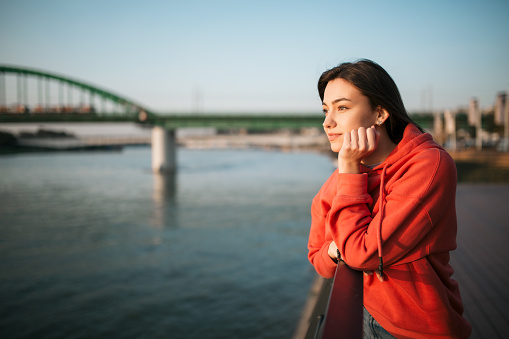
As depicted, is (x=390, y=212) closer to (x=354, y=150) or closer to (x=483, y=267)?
(x=354, y=150)

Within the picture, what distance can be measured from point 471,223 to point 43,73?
6749cm

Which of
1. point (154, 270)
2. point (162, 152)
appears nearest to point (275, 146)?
point (162, 152)

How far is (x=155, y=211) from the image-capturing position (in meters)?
23.5

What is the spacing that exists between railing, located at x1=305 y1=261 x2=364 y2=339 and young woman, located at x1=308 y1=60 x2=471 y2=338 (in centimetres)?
11

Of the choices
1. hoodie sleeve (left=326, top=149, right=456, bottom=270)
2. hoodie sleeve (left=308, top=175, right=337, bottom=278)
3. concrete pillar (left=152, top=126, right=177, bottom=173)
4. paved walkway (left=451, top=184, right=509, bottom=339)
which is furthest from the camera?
concrete pillar (left=152, top=126, right=177, bottom=173)

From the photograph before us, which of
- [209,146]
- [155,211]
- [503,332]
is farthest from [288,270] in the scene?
[209,146]

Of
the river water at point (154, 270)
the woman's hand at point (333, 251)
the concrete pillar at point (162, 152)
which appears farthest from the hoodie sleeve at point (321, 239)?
the concrete pillar at point (162, 152)

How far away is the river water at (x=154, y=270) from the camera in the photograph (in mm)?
9094

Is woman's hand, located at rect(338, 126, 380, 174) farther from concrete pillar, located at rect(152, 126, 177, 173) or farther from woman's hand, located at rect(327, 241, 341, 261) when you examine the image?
concrete pillar, located at rect(152, 126, 177, 173)

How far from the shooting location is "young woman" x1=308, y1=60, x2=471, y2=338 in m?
1.44

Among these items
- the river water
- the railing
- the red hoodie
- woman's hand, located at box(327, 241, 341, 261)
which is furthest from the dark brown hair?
the river water

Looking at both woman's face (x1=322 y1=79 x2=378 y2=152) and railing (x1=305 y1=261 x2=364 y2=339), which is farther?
woman's face (x1=322 y1=79 x2=378 y2=152)

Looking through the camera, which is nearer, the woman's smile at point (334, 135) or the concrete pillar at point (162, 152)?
the woman's smile at point (334, 135)

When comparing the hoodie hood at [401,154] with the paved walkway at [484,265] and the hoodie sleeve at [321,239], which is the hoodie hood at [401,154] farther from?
the paved walkway at [484,265]
